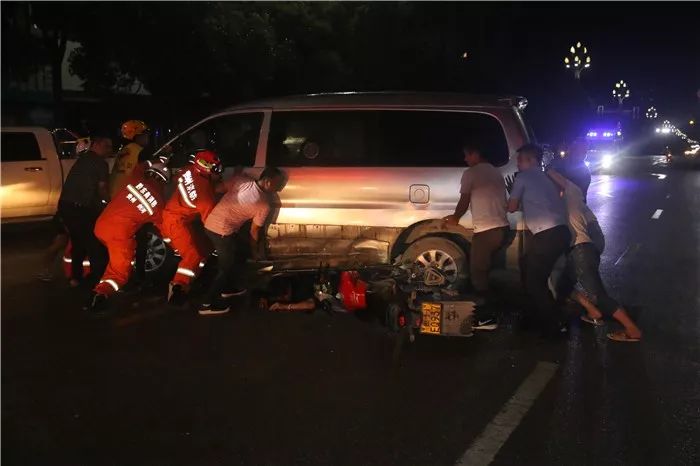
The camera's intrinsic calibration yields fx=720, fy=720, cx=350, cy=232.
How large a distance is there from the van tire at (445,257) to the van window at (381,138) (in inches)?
31.3

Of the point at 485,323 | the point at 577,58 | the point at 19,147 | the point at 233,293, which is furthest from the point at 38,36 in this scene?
the point at 577,58

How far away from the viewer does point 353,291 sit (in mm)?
6375

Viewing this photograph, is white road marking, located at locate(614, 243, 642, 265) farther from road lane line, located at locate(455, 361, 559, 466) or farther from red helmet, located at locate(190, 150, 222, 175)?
red helmet, located at locate(190, 150, 222, 175)

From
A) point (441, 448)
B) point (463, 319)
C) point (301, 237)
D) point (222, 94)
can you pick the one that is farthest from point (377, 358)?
point (222, 94)

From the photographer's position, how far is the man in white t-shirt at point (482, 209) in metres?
6.57

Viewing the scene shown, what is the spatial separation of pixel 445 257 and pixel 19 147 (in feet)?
26.5

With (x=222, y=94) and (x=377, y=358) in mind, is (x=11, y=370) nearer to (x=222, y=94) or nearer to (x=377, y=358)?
(x=377, y=358)

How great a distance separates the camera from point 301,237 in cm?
766

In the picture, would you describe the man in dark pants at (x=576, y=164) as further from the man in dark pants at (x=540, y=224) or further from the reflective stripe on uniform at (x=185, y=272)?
the reflective stripe on uniform at (x=185, y=272)

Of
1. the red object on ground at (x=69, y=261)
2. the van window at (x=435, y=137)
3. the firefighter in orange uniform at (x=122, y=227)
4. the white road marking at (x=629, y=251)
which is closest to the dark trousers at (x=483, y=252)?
the van window at (x=435, y=137)

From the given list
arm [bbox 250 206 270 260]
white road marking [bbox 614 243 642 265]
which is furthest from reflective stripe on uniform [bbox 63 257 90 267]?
white road marking [bbox 614 243 642 265]

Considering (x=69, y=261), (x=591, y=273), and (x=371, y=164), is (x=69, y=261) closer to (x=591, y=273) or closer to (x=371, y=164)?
(x=371, y=164)

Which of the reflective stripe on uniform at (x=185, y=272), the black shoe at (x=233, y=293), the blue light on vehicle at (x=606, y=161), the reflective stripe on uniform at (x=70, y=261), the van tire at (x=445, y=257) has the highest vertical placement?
the blue light on vehicle at (x=606, y=161)

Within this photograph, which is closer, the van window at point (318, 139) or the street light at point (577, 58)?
the van window at point (318, 139)
